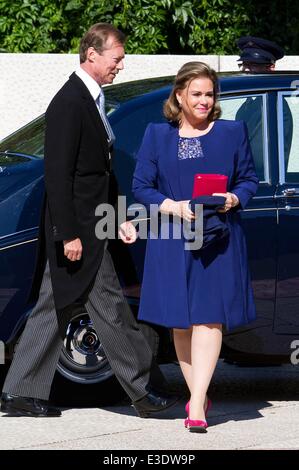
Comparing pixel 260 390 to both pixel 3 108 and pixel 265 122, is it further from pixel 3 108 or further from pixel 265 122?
pixel 3 108

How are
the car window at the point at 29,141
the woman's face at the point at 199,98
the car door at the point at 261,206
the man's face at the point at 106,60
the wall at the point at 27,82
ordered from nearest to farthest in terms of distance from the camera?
the woman's face at the point at 199,98, the man's face at the point at 106,60, the car door at the point at 261,206, the car window at the point at 29,141, the wall at the point at 27,82

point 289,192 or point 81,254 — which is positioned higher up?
point 289,192

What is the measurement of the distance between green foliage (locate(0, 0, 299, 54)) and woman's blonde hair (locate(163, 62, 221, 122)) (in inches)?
225

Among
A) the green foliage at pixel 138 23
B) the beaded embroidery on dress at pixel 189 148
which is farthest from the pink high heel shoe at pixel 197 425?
the green foliage at pixel 138 23

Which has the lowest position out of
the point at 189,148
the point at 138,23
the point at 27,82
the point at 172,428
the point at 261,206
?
the point at 172,428

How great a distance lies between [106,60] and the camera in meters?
6.73

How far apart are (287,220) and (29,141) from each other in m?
1.46

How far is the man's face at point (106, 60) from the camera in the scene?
22.1 feet

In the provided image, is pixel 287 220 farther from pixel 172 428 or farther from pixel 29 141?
pixel 29 141

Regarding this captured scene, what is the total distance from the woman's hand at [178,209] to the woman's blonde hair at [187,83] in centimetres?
44

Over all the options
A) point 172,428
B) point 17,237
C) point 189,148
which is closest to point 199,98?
point 189,148

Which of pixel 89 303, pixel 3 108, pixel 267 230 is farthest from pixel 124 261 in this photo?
pixel 3 108

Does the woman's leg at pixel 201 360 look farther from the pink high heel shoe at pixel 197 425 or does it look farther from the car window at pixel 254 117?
the car window at pixel 254 117

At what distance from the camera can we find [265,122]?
718 cm
